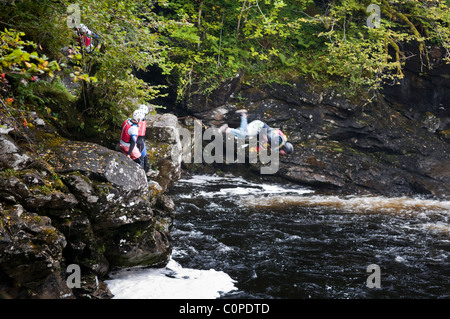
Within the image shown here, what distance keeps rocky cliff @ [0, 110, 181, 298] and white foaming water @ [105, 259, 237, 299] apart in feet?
0.70

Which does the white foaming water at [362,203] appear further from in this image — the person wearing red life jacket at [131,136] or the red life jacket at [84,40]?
the red life jacket at [84,40]

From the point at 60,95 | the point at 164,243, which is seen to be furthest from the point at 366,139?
the point at 60,95

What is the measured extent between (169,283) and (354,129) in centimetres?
1403

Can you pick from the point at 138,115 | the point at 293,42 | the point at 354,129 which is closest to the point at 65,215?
the point at 138,115

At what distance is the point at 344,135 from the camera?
1830 cm

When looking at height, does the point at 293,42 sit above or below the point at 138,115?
above

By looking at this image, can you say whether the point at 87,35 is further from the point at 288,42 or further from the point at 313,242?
the point at 288,42

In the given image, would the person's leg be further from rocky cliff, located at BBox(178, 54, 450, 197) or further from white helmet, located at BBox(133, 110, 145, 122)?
white helmet, located at BBox(133, 110, 145, 122)

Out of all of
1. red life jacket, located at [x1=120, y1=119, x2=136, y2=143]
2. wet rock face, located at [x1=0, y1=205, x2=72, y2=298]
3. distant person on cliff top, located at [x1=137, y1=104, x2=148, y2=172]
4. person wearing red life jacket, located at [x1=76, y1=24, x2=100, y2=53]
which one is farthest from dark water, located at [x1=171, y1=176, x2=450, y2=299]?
person wearing red life jacket, located at [x1=76, y1=24, x2=100, y2=53]

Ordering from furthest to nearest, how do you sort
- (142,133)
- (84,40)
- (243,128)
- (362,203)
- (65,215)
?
(243,128)
(362,203)
(142,133)
(84,40)
(65,215)

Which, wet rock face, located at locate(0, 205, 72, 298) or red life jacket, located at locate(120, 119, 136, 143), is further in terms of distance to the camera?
red life jacket, located at locate(120, 119, 136, 143)

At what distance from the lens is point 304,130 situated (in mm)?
18219

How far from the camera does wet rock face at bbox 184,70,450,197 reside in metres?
17.0
